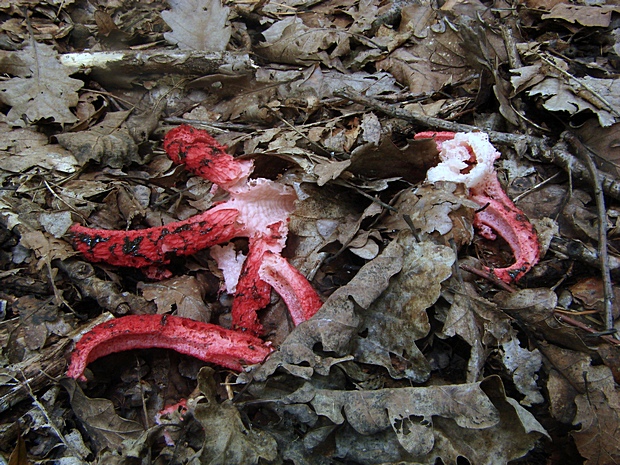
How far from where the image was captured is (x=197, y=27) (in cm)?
442

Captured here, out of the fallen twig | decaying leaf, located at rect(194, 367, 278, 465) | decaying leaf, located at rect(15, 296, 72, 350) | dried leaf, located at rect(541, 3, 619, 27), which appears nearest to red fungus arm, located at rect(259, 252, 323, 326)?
decaying leaf, located at rect(194, 367, 278, 465)

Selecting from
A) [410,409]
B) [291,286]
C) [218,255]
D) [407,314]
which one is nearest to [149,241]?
[218,255]

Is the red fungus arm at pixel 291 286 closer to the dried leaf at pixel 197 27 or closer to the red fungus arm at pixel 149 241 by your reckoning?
the red fungus arm at pixel 149 241

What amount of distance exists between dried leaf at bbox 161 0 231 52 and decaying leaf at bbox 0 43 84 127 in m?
1.05

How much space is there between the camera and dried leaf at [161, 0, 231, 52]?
437cm

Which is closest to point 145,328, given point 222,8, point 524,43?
point 222,8

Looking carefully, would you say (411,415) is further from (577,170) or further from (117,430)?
(577,170)

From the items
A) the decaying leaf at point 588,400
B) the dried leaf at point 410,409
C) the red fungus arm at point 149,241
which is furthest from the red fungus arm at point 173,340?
the decaying leaf at point 588,400

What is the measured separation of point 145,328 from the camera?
258 centimetres

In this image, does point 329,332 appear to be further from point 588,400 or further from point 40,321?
point 40,321

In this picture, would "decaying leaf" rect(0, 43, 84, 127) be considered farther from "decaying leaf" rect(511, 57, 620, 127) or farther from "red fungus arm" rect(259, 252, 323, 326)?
"decaying leaf" rect(511, 57, 620, 127)

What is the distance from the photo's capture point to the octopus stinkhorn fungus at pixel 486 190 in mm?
2863

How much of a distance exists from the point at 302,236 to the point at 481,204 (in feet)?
3.97

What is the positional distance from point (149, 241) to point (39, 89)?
205 cm
